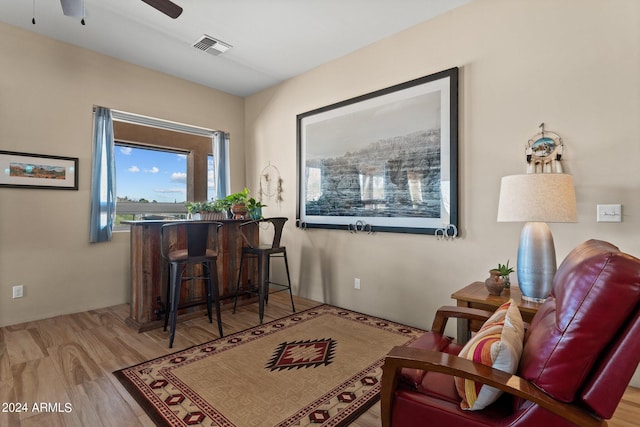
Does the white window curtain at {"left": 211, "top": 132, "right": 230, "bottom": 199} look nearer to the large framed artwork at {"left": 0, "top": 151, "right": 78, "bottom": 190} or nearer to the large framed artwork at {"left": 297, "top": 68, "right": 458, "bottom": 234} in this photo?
the large framed artwork at {"left": 297, "top": 68, "right": 458, "bottom": 234}

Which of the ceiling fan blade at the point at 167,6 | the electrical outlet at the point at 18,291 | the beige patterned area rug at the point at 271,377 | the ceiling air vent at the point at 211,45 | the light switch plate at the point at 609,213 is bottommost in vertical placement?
the beige patterned area rug at the point at 271,377

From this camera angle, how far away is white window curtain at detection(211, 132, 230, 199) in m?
4.85

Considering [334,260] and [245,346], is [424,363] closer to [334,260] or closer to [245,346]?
[245,346]

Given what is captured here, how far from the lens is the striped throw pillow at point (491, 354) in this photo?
3.76ft

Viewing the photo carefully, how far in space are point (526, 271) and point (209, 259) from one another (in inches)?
96.4

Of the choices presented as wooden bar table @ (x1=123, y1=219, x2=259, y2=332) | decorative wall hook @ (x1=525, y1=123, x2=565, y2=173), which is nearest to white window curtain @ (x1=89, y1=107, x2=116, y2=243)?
wooden bar table @ (x1=123, y1=219, x2=259, y2=332)

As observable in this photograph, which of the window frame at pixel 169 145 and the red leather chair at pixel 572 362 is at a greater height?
the window frame at pixel 169 145

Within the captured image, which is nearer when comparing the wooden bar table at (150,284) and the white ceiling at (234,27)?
the white ceiling at (234,27)

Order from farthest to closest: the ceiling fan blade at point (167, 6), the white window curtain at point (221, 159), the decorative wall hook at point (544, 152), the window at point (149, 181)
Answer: the white window curtain at point (221, 159) → the window at point (149, 181) → the decorative wall hook at point (544, 152) → the ceiling fan blade at point (167, 6)

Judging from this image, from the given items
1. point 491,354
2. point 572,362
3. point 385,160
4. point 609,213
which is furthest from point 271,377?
point 609,213

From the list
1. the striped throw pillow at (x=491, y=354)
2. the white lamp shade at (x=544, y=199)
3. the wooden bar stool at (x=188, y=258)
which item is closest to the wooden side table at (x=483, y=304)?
the white lamp shade at (x=544, y=199)

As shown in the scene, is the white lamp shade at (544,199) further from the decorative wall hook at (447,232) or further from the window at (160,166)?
the window at (160,166)

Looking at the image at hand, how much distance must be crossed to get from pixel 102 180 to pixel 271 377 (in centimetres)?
302

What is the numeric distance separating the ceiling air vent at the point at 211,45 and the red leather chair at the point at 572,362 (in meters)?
3.49
